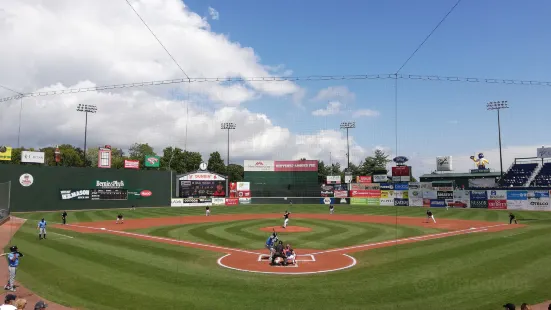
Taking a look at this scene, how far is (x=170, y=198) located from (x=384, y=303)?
62.8 metres

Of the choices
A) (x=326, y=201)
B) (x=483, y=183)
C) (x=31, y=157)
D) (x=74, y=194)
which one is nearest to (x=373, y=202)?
(x=326, y=201)

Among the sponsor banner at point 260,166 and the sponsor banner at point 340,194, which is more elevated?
the sponsor banner at point 260,166

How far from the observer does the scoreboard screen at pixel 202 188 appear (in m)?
70.4

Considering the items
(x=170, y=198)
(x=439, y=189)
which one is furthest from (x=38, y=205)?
(x=439, y=189)

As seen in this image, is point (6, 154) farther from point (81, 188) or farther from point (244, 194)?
point (244, 194)

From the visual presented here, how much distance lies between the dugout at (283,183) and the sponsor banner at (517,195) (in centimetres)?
3390

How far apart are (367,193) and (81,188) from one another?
176ft

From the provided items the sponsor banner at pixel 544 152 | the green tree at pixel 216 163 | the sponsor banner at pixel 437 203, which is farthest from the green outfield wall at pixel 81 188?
the sponsor banner at pixel 544 152

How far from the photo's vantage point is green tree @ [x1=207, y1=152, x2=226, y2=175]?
5487 inches

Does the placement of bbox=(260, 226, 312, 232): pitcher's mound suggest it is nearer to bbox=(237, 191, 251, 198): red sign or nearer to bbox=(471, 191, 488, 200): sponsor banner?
bbox=(471, 191, 488, 200): sponsor banner

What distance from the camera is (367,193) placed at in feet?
240

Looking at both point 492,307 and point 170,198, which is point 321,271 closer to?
point 492,307

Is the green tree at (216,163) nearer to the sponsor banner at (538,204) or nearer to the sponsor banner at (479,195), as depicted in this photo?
the sponsor banner at (479,195)

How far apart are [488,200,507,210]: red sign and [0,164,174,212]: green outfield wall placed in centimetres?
5743
